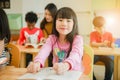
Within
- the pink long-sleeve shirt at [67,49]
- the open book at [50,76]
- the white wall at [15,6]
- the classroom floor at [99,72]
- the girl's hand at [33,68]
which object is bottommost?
the classroom floor at [99,72]

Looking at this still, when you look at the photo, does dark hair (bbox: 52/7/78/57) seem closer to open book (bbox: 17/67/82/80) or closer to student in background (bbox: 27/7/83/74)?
student in background (bbox: 27/7/83/74)

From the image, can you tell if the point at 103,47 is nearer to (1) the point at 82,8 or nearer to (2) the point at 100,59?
(2) the point at 100,59

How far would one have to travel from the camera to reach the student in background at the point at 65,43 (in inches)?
49.6

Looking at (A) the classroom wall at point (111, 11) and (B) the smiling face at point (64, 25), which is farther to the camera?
(A) the classroom wall at point (111, 11)

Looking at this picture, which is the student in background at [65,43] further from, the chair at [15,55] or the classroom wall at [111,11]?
the classroom wall at [111,11]

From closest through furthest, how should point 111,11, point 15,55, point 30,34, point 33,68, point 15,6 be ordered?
1. point 33,68
2. point 15,55
3. point 30,34
4. point 111,11
5. point 15,6

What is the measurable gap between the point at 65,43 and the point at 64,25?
16cm

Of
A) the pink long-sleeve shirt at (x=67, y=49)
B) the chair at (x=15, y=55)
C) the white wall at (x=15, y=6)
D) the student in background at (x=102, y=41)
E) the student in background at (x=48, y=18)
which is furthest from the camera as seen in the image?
the white wall at (x=15, y=6)

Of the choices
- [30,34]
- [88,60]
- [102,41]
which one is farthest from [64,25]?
[30,34]

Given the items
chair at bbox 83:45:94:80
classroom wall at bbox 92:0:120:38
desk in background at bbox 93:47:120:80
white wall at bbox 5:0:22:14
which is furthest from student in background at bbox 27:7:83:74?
white wall at bbox 5:0:22:14

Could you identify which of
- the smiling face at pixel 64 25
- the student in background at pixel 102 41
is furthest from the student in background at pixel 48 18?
the smiling face at pixel 64 25

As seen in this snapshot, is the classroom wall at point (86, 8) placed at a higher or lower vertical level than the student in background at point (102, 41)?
higher

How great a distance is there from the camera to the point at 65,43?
1424mm

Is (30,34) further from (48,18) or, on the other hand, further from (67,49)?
(67,49)
